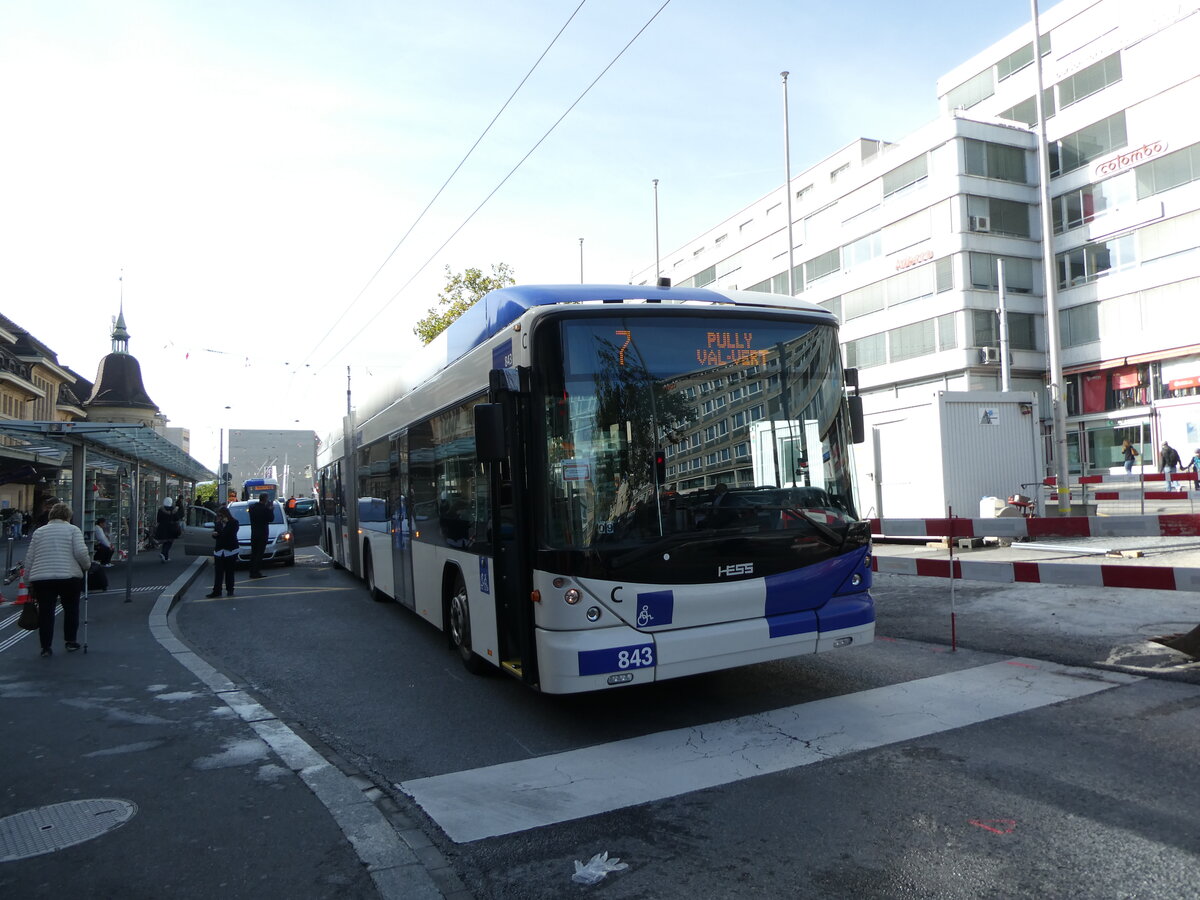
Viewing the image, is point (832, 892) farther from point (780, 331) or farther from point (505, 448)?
point (780, 331)

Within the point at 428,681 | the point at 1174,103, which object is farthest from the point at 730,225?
the point at 428,681

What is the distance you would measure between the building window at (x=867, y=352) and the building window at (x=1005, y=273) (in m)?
5.21

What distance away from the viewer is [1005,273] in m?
39.8

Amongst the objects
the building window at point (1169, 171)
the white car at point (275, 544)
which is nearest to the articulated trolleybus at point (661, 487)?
the white car at point (275, 544)

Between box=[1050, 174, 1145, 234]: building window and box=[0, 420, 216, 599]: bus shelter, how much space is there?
110 ft

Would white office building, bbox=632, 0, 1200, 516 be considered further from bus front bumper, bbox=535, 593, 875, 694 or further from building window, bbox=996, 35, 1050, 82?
bus front bumper, bbox=535, 593, 875, 694

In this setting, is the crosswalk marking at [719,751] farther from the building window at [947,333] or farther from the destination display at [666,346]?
the building window at [947,333]

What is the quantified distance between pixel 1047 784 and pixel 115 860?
4516mm

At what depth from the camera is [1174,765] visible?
15.4 ft

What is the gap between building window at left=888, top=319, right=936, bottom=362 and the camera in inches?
1582

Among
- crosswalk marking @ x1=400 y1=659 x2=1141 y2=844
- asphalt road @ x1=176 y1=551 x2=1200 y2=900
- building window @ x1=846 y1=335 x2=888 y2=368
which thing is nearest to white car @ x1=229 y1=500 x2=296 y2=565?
asphalt road @ x1=176 y1=551 x2=1200 y2=900

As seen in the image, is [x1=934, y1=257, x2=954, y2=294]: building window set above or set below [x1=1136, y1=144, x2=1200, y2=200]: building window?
below

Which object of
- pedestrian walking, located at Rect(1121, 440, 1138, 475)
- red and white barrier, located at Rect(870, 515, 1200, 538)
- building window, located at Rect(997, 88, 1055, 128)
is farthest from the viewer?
building window, located at Rect(997, 88, 1055, 128)

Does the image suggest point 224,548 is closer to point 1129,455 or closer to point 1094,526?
point 1094,526
